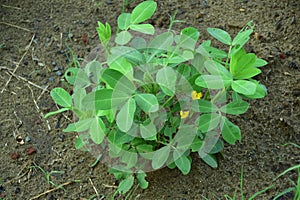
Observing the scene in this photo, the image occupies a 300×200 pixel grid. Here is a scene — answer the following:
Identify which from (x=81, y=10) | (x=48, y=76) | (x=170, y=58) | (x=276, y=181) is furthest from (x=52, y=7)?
(x=276, y=181)

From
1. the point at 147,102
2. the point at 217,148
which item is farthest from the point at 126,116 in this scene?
the point at 217,148

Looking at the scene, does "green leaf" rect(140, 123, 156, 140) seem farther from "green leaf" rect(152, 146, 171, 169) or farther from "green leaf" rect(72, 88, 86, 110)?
"green leaf" rect(72, 88, 86, 110)

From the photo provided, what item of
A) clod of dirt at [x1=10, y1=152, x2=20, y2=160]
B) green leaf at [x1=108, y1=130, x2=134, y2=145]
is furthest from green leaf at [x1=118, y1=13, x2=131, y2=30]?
clod of dirt at [x1=10, y1=152, x2=20, y2=160]

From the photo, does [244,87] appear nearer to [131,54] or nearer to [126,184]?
[131,54]

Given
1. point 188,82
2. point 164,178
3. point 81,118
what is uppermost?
point 188,82

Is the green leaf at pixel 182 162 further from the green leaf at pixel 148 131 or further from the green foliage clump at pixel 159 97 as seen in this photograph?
the green leaf at pixel 148 131

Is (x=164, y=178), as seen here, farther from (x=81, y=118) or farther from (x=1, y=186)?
(x=1, y=186)
